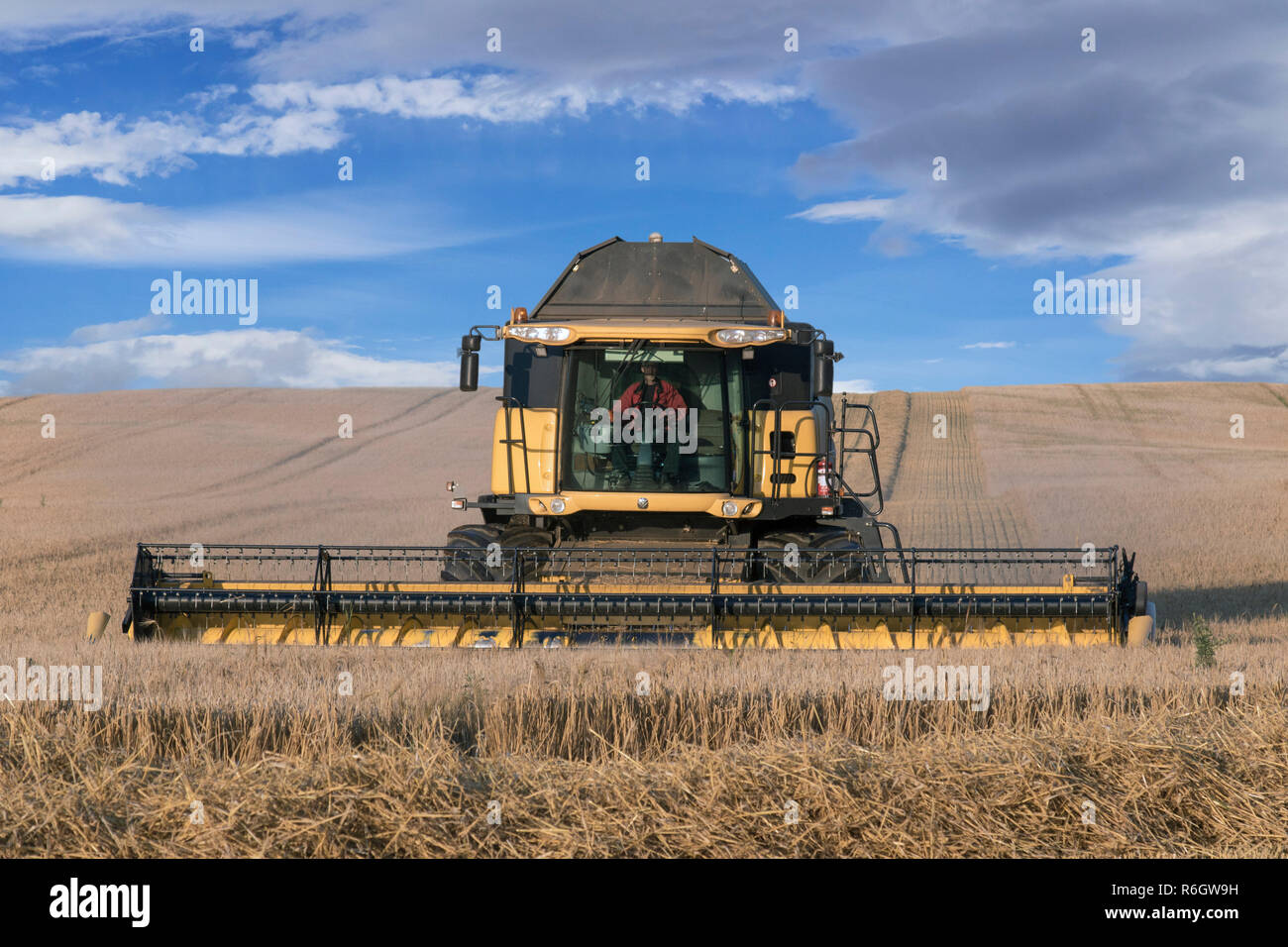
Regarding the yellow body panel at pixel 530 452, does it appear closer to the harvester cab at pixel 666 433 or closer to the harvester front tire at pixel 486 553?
the harvester cab at pixel 666 433

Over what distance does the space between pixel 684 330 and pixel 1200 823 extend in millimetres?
5315

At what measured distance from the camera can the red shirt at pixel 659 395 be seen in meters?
8.78

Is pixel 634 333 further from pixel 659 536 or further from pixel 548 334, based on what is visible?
pixel 659 536

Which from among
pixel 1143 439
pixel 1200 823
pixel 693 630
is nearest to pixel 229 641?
pixel 693 630

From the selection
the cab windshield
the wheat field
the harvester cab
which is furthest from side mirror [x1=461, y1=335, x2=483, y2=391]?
the wheat field

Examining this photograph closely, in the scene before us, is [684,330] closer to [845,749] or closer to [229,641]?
[229,641]

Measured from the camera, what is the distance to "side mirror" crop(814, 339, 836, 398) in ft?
27.4

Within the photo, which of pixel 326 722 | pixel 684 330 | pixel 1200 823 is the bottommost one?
pixel 1200 823

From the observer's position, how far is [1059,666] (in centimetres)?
618

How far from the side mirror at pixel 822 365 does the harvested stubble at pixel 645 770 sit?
319 cm

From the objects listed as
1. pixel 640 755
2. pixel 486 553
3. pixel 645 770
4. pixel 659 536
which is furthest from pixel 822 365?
pixel 645 770

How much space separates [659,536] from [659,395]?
1078 millimetres

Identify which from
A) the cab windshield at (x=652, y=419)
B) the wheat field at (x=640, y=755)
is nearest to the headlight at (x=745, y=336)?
the cab windshield at (x=652, y=419)

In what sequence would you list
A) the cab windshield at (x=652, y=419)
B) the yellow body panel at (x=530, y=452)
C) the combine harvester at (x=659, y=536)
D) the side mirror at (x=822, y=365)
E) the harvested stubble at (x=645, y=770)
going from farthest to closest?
the yellow body panel at (x=530, y=452), the cab windshield at (x=652, y=419), the side mirror at (x=822, y=365), the combine harvester at (x=659, y=536), the harvested stubble at (x=645, y=770)
